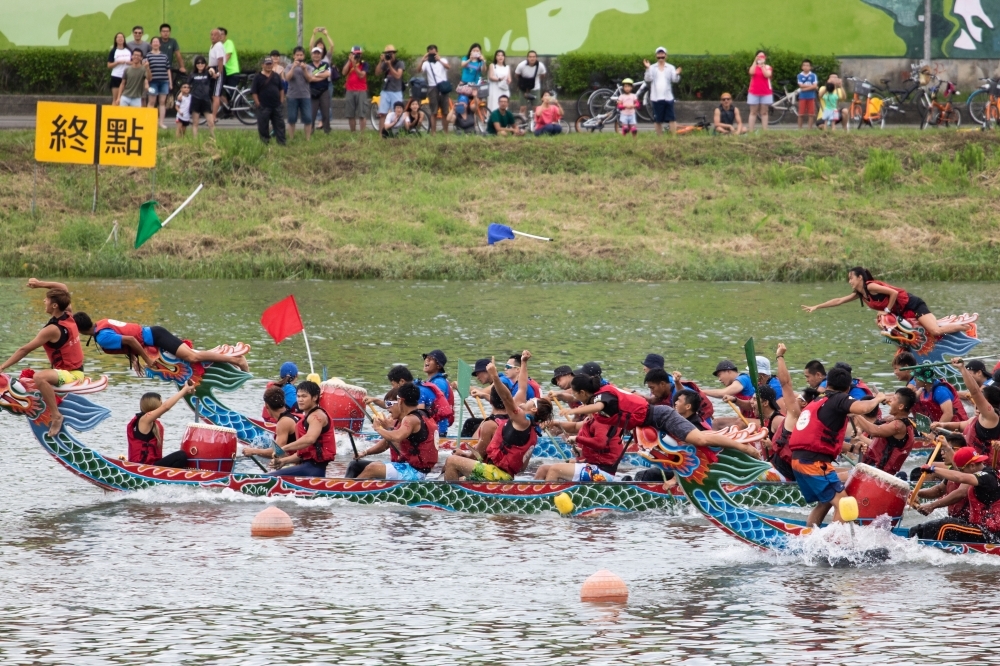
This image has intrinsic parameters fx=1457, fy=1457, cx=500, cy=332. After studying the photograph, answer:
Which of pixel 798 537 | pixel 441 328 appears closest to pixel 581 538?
pixel 798 537

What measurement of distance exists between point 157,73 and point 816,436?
22.0 m

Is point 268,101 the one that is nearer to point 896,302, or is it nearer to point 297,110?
point 297,110

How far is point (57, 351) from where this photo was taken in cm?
1391

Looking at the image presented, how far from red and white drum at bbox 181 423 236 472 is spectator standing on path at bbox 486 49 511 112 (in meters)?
18.9

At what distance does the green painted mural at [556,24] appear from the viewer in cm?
3622

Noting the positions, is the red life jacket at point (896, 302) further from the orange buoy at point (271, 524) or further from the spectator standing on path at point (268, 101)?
the spectator standing on path at point (268, 101)

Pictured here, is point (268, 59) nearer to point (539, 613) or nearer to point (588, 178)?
point (588, 178)

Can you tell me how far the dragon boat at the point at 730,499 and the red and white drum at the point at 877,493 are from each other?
20cm

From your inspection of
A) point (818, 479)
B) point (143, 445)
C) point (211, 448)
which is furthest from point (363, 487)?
point (818, 479)

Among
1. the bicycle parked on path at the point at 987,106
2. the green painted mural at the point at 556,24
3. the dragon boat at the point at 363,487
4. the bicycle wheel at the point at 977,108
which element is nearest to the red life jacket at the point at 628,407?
the dragon boat at the point at 363,487

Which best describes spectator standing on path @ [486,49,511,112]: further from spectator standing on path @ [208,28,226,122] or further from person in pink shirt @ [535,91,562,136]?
spectator standing on path @ [208,28,226,122]

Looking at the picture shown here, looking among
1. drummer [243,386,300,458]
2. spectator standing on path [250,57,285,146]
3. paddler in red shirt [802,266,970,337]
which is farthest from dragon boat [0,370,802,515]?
spectator standing on path [250,57,285,146]

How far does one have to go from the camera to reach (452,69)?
3584 centimetres

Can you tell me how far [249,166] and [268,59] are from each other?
2317 mm
